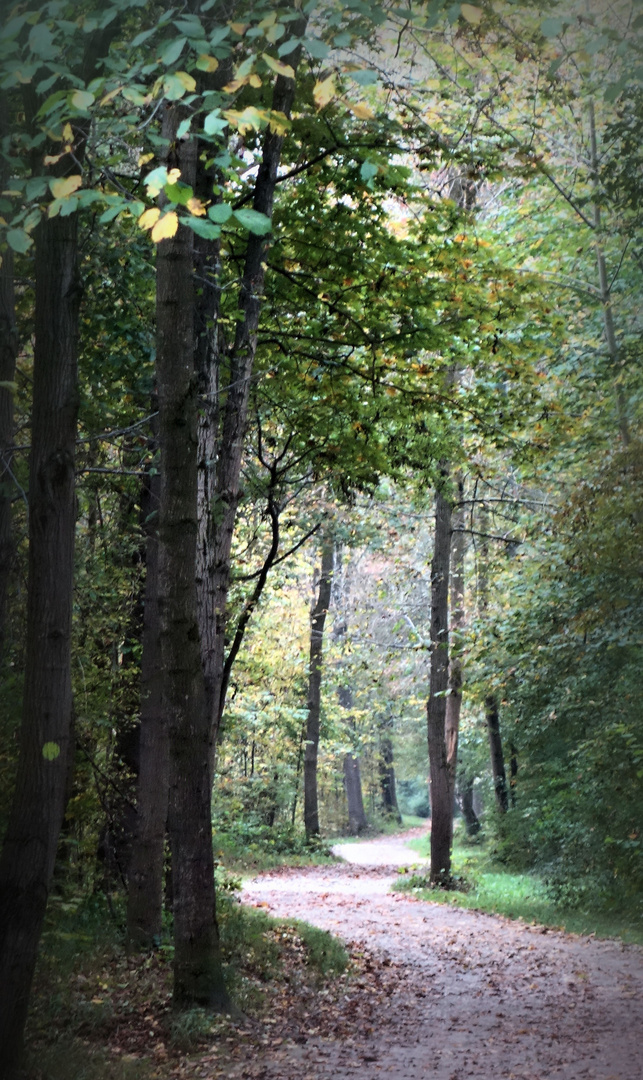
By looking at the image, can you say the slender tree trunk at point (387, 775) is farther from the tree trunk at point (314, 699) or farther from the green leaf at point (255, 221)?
the green leaf at point (255, 221)

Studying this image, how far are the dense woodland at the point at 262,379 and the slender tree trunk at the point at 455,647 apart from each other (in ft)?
0.55

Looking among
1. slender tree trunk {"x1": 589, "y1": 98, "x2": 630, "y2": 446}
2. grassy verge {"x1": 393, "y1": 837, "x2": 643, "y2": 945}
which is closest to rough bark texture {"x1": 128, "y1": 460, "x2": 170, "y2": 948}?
slender tree trunk {"x1": 589, "y1": 98, "x2": 630, "y2": 446}

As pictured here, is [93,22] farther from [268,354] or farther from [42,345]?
[268,354]

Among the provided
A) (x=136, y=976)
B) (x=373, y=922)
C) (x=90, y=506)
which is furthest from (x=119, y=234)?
(x=373, y=922)

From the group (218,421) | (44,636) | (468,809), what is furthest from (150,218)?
(468,809)

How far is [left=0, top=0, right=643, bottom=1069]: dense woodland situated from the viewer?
5.19 meters

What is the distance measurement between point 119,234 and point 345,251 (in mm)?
2686

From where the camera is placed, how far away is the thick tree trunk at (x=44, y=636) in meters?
5.00

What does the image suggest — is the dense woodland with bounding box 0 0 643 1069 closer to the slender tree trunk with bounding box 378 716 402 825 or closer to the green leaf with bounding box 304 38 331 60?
the green leaf with bounding box 304 38 331 60

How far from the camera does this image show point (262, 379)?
32.4 feet

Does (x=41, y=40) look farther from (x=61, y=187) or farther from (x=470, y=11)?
(x=470, y=11)

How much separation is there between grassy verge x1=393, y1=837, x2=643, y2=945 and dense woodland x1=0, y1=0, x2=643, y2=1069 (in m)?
0.45

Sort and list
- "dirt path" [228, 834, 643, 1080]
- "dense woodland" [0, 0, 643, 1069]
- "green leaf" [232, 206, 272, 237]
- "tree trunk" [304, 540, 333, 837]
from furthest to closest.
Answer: "tree trunk" [304, 540, 333, 837]
"dirt path" [228, 834, 643, 1080]
"dense woodland" [0, 0, 643, 1069]
"green leaf" [232, 206, 272, 237]

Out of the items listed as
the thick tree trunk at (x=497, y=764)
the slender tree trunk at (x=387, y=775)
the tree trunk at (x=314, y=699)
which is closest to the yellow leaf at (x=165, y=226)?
the tree trunk at (x=314, y=699)
